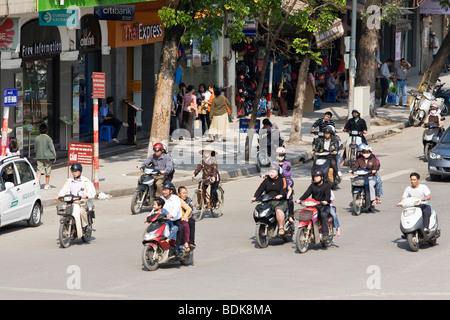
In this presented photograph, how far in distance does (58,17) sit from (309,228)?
36.2 ft

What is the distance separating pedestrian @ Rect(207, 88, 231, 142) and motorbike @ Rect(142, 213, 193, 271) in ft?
52.4

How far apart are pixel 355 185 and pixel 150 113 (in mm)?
14319

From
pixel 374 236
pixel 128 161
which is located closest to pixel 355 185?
pixel 374 236

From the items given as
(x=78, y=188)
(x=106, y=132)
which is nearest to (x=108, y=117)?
(x=106, y=132)

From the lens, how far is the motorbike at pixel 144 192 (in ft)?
69.9

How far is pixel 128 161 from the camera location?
28.7m

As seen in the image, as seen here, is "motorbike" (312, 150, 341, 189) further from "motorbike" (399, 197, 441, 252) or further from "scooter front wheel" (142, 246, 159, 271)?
"scooter front wheel" (142, 246, 159, 271)

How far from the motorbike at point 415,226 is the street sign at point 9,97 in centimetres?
965

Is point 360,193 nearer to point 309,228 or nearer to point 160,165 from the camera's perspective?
point 309,228

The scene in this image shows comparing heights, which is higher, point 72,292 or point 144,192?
point 144,192

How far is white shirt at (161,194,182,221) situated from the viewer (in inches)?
629

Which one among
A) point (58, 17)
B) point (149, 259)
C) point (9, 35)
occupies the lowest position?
point (149, 259)

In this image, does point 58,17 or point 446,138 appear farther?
point 446,138

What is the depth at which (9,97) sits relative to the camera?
2236 centimetres
